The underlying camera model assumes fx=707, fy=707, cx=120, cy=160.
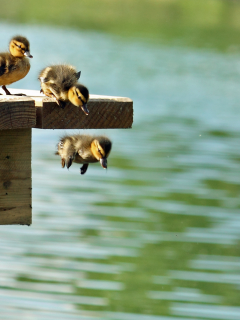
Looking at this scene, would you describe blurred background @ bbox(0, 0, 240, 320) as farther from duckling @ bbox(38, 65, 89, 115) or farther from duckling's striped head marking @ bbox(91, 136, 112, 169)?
duckling's striped head marking @ bbox(91, 136, 112, 169)

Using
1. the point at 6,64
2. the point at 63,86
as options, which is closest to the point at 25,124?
the point at 63,86

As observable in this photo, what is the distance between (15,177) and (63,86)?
0.50m

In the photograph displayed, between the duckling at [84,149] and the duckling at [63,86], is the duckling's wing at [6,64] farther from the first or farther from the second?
the duckling at [84,149]

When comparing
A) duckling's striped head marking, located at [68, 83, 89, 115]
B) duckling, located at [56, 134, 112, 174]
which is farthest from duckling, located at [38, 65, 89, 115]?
duckling, located at [56, 134, 112, 174]

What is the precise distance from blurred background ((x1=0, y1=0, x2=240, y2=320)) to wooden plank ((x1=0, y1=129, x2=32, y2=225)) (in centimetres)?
31

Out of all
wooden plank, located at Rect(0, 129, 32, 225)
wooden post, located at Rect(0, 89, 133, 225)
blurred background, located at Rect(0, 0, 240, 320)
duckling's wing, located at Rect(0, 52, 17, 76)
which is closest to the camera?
wooden post, located at Rect(0, 89, 133, 225)

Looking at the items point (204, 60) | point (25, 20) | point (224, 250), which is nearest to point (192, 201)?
point (224, 250)

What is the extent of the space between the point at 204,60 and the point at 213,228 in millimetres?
18242

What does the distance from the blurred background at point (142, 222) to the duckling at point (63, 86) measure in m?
0.29

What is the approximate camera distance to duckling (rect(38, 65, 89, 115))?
9.11ft

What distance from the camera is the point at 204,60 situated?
26.3 metres

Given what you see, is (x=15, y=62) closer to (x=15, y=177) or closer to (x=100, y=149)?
(x=15, y=177)

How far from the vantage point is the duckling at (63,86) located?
2.78 metres

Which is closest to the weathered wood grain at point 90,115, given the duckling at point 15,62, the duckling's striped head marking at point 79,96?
the duckling's striped head marking at point 79,96
